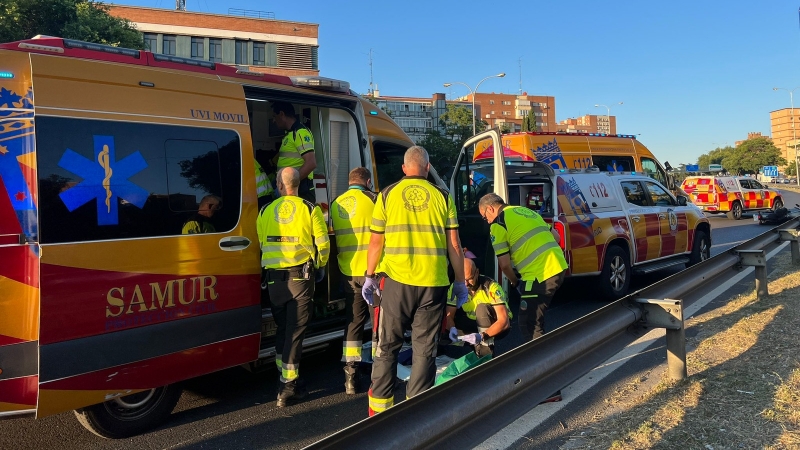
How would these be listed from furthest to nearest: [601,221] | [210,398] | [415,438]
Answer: [601,221] → [210,398] → [415,438]

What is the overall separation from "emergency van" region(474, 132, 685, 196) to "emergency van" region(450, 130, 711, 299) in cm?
422

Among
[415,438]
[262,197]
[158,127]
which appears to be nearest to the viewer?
[415,438]

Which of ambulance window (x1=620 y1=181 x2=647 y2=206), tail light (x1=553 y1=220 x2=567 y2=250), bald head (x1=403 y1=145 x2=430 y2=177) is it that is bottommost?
tail light (x1=553 y1=220 x2=567 y2=250)

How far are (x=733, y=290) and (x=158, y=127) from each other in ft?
24.8

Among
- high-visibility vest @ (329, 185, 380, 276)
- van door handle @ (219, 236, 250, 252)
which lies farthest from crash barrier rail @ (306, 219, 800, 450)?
van door handle @ (219, 236, 250, 252)

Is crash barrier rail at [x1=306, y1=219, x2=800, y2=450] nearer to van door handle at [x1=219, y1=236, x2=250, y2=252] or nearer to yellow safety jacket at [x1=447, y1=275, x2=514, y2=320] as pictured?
yellow safety jacket at [x1=447, y1=275, x2=514, y2=320]

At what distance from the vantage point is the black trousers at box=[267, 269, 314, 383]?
13.7 feet

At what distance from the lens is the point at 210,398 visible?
4363 mm

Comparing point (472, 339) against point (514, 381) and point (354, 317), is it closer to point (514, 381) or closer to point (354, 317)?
point (354, 317)

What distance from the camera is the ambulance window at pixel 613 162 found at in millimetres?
14741

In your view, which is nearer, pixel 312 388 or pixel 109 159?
pixel 109 159

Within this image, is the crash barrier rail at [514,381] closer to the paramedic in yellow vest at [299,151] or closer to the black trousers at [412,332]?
the black trousers at [412,332]

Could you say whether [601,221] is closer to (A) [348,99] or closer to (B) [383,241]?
(A) [348,99]

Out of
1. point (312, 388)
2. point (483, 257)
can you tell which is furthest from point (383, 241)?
point (483, 257)
